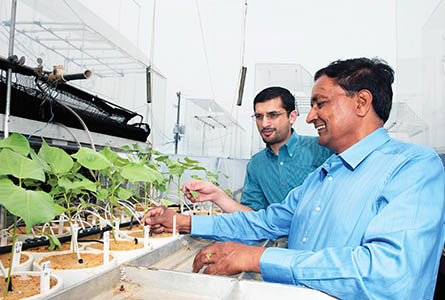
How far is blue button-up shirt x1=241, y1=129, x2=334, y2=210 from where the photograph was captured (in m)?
1.44

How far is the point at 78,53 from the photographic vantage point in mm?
1910

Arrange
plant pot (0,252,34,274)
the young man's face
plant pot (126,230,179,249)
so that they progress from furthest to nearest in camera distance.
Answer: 1. the young man's face
2. plant pot (126,230,179,249)
3. plant pot (0,252,34,274)

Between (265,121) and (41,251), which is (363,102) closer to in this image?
(265,121)

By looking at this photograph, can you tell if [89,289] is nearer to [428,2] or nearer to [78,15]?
[78,15]

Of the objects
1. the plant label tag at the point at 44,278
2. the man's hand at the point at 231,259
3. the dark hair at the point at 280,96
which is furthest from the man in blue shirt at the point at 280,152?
the plant label tag at the point at 44,278

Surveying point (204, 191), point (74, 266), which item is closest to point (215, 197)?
point (204, 191)

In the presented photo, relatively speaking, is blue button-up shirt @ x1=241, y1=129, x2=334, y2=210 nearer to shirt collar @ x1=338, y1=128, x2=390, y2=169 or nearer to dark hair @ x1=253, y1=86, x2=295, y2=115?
dark hair @ x1=253, y1=86, x2=295, y2=115

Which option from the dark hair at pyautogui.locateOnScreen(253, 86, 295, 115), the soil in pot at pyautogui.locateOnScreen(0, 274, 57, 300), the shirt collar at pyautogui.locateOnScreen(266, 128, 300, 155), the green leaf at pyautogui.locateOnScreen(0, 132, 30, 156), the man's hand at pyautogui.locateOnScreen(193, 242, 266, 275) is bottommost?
the soil in pot at pyautogui.locateOnScreen(0, 274, 57, 300)

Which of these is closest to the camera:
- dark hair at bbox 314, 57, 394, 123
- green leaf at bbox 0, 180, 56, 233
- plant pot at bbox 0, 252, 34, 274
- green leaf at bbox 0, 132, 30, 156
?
green leaf at bbox 0, 180, 56, 233

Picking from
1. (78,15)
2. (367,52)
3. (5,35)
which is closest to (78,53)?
(78,15)

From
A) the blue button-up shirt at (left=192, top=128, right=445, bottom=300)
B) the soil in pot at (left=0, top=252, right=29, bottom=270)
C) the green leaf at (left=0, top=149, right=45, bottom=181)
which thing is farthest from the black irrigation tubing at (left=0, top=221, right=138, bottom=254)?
the blue button-up shirt at (left=192, top=128, right=445, bottom=300)

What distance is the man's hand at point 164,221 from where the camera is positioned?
3.05ft

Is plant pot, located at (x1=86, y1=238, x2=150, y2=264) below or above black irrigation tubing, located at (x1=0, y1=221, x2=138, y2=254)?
below

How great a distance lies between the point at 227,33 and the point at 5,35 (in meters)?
1.67
